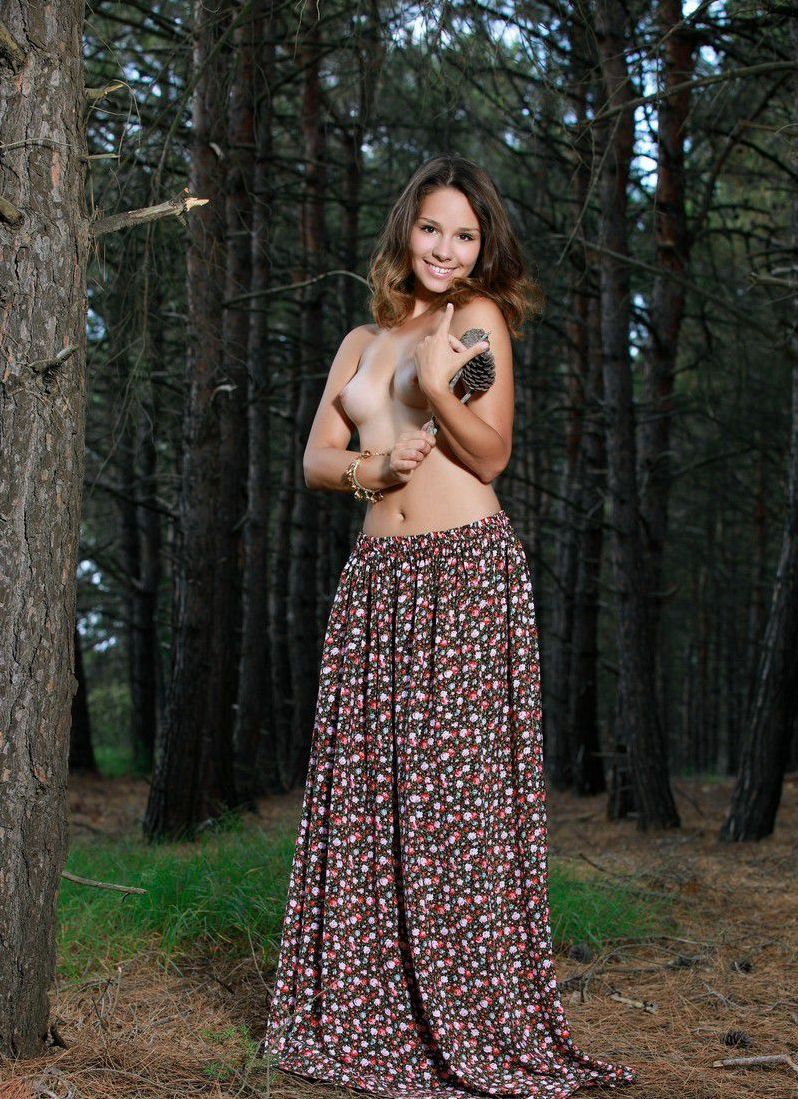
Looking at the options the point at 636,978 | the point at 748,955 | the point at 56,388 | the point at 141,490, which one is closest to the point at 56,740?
the point at 56,388

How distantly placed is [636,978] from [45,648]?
2418mm

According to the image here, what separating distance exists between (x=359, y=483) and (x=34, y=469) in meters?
0.89

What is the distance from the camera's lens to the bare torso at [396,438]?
308 centimetres

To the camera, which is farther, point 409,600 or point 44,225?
point 409,600

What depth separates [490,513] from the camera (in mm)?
3137

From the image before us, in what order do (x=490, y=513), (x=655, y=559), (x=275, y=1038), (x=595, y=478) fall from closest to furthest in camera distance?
(x=275, y=1038), (x=490, y=513), (x=655, y=559), (x=595, y=478)

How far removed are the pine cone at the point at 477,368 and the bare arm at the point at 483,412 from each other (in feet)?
0.19

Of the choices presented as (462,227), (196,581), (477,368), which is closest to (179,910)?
(477,368)

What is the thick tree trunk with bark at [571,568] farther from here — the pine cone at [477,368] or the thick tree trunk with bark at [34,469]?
the thick tree trunk with bark at [34,469]

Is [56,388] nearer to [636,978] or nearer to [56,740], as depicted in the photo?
[56,740]

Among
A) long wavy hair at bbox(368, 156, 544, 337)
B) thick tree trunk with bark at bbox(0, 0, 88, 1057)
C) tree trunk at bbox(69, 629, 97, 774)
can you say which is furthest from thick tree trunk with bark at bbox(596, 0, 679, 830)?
tree trunk at bbox(69, 629, 97, 774)

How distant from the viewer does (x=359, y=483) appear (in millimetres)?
3094

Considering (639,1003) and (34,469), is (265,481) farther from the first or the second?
(34,469)

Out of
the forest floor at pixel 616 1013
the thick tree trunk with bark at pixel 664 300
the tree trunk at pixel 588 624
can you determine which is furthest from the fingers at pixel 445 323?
the tree trunk at pixel 588 624
